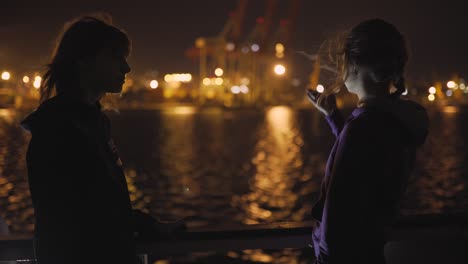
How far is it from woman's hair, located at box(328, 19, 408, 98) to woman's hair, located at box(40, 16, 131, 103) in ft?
1.80

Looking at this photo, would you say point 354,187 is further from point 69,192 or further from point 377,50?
point 69,192

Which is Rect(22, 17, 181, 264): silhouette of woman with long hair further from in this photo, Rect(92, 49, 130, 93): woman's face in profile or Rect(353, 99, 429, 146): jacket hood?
Rect(353, 99, 429, 146): jacket hood

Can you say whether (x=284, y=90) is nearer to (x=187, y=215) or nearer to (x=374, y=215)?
(x=187, y=215)

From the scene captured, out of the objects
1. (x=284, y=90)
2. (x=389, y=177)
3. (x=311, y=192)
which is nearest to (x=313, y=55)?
(x=389, y=177)

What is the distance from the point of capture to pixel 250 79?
8300cm

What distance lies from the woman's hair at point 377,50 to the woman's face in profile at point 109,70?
0.53 m

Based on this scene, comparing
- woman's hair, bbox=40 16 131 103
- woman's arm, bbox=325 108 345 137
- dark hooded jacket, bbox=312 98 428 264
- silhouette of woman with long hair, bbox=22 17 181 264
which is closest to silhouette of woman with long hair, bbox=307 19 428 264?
dark hooded jacket, bbox=312 98 428 264

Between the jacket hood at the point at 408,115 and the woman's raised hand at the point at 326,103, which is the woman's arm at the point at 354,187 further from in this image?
the woman's raised hand at the point at 326,103

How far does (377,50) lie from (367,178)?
29cm

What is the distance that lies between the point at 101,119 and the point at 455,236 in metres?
1.18

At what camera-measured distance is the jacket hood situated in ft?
3.45

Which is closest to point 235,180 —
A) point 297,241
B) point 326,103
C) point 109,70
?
point 297,241

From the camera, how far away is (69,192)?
3.03 ft

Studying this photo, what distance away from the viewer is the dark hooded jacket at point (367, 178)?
1004mm
